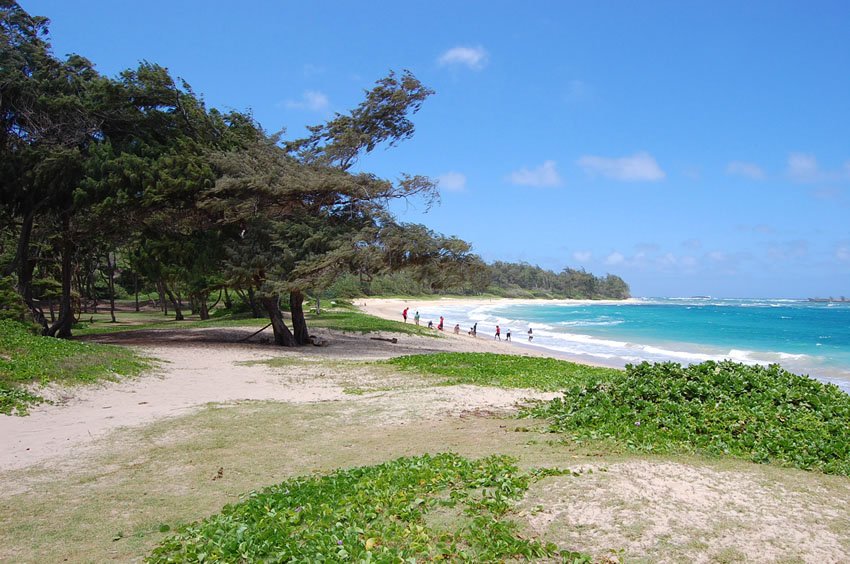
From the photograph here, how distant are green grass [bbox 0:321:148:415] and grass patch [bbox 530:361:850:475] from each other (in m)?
8.66

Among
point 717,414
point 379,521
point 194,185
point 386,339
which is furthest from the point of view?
point 386,339

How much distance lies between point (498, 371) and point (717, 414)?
747cm

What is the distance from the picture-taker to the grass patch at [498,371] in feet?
41.8

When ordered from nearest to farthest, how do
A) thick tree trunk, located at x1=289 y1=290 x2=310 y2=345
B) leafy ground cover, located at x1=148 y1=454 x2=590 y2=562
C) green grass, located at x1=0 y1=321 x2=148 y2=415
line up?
leafy ground cover, located at x1=148 y1=454 x2=590 y2=562 < green grass, located at x1=0 y1=321 x2=148 y2=415 < thick tree trunk, located at x1=289 y1=290 x2=310 y2=345

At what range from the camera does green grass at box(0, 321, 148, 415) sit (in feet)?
33.7

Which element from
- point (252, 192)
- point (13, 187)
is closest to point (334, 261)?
point (252, 192)

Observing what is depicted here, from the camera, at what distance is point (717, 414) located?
727 cm

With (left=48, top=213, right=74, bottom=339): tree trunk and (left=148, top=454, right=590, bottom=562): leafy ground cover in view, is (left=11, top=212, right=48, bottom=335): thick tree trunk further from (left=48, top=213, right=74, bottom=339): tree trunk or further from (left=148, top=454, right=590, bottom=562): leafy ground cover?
(left=148, top=454, right=590, bottom=562): leafy ground cover

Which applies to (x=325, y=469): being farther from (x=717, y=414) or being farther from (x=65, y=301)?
(x=65, y=301)

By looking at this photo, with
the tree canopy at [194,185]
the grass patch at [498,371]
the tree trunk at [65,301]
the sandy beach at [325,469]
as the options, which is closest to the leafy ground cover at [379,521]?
the sandy beach at [325,469]

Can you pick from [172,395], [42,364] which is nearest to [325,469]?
[172,395]

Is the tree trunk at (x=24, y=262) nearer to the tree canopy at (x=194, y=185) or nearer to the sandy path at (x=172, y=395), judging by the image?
the tree canopy at (x=194, y=185)

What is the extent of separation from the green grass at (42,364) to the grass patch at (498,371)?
6854 millimetres

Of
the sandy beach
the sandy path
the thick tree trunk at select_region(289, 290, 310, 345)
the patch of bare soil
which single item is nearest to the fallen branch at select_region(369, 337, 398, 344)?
the thick tree trunk at select_region(289, 290, 310, 345)
